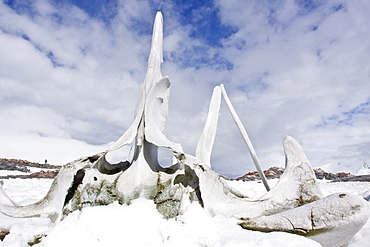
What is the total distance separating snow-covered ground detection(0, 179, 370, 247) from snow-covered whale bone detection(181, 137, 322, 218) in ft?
0.48

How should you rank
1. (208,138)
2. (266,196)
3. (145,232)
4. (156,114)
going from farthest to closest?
(208,138) < (156,114) < (266,196) < (145,232)

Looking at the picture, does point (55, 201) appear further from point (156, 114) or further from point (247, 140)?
point (247, 140)

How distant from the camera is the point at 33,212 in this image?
2.52 meters

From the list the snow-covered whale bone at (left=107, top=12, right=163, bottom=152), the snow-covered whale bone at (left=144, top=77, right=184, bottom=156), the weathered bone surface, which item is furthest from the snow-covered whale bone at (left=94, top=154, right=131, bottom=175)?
the snow-covered whale bone at (left=144, top=77, right=184, bottom=156)

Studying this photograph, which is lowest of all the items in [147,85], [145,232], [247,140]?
[145,232]

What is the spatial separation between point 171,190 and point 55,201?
3.66ft

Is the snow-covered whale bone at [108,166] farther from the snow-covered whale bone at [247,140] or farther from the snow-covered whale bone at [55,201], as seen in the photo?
the snow-covered whale bone at [247,140]

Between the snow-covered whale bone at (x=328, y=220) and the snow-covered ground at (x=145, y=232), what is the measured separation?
0.37ft

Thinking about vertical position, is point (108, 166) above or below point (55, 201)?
above

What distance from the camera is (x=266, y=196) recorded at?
2.43 meters

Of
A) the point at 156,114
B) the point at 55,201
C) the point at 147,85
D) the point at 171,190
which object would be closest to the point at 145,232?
the point at 171,190

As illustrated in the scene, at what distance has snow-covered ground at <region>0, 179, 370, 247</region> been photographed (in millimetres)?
1815

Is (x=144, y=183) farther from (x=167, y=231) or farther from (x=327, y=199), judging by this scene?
(x=327, y=199)

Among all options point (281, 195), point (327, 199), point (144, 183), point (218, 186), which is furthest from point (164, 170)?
point (327, 199)
